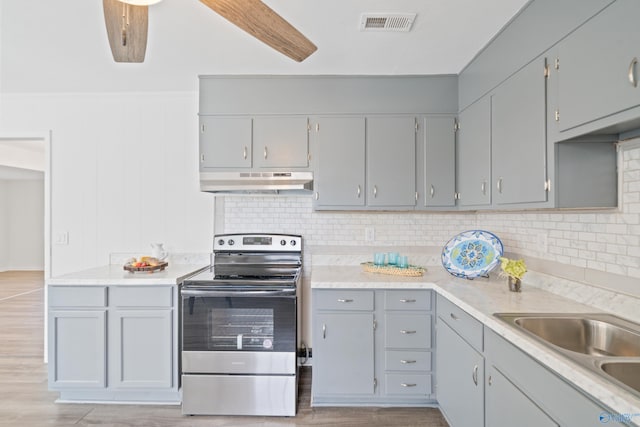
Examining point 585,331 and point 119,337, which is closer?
point 585,331

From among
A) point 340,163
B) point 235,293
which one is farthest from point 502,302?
point 235,293

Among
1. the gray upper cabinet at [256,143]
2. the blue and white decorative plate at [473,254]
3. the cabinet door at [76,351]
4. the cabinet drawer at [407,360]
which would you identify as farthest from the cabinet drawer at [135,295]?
the blue and white decorative plate at [473,254]

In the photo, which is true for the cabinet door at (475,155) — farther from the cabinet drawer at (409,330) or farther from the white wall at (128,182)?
the white wall at (128,182)

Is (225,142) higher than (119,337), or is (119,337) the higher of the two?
(225,142)

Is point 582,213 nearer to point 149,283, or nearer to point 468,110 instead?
point 468,110

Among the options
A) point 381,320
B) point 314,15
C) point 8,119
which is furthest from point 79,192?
point 381,320

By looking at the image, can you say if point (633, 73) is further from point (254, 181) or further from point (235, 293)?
point (235, 293)

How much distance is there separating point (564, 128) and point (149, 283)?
259cm

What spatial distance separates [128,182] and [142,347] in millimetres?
1450

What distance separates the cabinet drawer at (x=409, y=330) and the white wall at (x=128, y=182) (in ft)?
5.68

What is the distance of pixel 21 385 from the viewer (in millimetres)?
2561

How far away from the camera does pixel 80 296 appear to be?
229 centimetres

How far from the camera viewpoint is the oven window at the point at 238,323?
221 cm

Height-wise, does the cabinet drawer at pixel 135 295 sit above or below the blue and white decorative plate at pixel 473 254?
below
